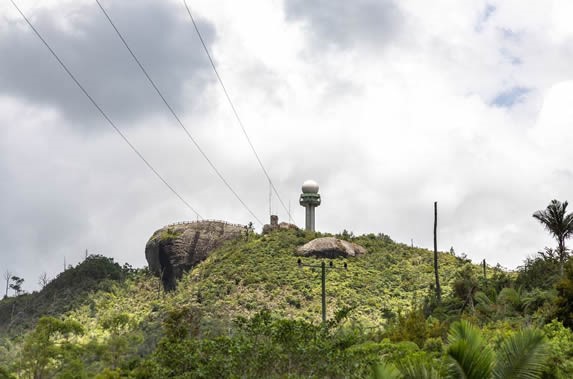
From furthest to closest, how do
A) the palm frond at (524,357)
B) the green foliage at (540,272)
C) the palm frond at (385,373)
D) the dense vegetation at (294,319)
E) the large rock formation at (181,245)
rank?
the large rock formation at (181,245) < the green foliage at (540,272) < the dense vegetation at (294,319) < the palm frond at (385,373) < the palm frond at (524,357)

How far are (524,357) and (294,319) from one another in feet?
98.4

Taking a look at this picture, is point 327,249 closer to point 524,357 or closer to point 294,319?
point 294,319

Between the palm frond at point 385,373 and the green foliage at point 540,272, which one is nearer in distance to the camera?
the palm frond at point 385,373

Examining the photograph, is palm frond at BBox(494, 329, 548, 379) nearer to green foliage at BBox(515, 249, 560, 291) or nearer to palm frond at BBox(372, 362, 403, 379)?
palm frond at BBox(372, 362, 403, 379)

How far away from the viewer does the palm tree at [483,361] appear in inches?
506

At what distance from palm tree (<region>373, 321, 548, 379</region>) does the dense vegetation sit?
0.02 meters

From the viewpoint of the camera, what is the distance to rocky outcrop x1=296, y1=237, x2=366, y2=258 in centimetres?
6600

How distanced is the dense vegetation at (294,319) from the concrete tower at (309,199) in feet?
17.4

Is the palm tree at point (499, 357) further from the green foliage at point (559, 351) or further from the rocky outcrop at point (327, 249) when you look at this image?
the rocky outcrop at point (327, 249)

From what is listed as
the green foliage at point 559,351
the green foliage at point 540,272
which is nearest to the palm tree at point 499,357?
the green foliage at point 559,351

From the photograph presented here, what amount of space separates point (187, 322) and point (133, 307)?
34.1m

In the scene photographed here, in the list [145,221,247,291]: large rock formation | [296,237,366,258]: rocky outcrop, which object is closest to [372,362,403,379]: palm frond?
[296,237,366,258]: rocky outcrop

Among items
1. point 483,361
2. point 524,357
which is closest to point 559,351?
point 524,357

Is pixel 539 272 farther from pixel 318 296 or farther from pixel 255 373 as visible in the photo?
pixel 255 373
